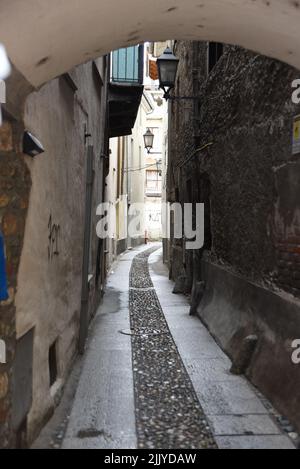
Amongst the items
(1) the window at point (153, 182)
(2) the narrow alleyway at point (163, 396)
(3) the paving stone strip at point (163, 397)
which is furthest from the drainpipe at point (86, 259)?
(1) the window at point (153, 182)

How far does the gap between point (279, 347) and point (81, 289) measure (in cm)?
284

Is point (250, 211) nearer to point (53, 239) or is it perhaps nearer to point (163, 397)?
point (163, 397)

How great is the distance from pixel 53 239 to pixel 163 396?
1729 mm

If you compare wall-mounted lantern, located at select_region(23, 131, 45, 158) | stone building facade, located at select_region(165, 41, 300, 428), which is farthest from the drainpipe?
wall-mounted lantern, located at select_region(23, 131, 45, 158)

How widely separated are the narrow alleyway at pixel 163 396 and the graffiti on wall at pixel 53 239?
4.31ft

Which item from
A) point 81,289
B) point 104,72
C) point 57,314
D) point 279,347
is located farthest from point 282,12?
point 104,72

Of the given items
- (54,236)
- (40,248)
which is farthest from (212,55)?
(40,248)

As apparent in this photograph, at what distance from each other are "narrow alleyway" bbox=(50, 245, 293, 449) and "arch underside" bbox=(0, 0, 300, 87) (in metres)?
2.54

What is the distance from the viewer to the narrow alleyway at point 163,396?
3.33 m

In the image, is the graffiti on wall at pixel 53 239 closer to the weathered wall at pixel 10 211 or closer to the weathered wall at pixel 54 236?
the weathered wall at pixel 54 236

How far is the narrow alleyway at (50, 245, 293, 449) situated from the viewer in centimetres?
333

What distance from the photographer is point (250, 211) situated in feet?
17.8
